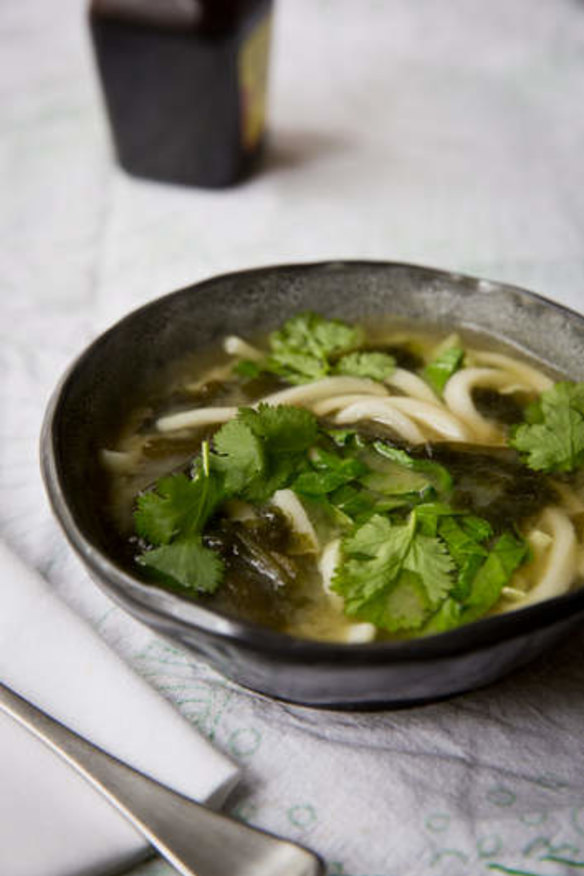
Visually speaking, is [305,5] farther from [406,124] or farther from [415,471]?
[415,471]

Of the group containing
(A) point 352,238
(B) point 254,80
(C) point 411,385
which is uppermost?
(B) point 254,80

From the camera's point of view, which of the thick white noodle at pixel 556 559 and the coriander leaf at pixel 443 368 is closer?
the thick white noodle at pixel 556 559

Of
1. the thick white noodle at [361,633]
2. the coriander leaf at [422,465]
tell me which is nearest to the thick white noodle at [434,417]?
the coriander leaf at [422,465]

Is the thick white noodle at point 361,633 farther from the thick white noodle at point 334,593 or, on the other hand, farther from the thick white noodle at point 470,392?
the thick white noodle at point 470,392

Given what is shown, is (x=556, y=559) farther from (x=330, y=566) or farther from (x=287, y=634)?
(x=287, y=634)

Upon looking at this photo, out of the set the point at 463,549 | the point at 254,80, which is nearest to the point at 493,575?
the point at 463,549

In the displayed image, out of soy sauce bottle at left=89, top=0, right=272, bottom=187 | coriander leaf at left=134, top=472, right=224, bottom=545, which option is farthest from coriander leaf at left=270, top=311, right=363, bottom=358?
soy sauce bottle at left=89, top=0, right=272, bottom=187

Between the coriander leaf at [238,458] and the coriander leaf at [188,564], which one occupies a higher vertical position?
the coriander leaf at [238,458]
